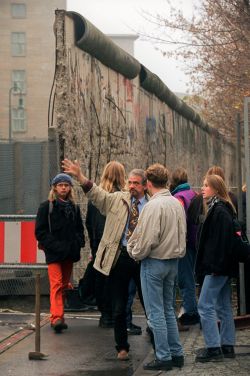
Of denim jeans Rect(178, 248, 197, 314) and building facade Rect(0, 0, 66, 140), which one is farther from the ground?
building facade Rect(0, 0, 66, 140)

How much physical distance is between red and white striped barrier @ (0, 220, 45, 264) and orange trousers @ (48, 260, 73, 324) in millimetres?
1322

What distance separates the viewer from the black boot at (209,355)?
9.52 metres

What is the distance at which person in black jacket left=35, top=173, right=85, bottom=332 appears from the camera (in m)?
11.4

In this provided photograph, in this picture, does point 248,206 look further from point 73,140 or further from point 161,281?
point 73,140

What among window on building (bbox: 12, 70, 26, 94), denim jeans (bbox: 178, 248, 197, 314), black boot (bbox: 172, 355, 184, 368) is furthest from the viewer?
window on building (bbox: 12, 70, 26, 94)

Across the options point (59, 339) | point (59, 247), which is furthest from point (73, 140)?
point (59, 339)

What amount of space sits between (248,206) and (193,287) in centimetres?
142

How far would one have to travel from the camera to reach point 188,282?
12.0 metres

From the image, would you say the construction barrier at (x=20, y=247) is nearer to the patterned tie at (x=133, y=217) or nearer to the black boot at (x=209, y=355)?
the patterned tie at (x=133, y=217)

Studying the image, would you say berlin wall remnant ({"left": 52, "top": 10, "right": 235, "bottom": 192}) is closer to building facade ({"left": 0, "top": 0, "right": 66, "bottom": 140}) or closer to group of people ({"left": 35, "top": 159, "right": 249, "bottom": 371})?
group of people ({"left": 35, "top": 159, "right": 249, "bottom": 371})

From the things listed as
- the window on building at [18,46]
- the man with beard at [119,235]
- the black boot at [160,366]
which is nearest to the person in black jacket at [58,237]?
the man with beard at [119,235]

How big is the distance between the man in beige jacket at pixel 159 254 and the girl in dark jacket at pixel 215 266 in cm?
33

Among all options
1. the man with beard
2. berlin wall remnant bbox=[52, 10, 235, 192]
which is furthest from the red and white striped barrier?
the man with beard

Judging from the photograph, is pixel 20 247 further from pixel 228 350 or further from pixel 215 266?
pixel 215 266
